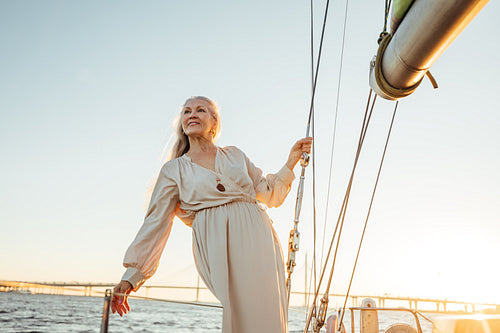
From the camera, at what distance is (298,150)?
1718 millimetres

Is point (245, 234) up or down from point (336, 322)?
up

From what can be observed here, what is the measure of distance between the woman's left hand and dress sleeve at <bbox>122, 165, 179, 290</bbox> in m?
0.47

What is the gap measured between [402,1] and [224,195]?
905 millimetres

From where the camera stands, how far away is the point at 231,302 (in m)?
1.40

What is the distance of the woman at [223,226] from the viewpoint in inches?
54.5

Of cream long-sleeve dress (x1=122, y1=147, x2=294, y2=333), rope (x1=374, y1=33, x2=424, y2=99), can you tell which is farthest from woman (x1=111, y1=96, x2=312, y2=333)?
rope (x1=374, y1=33, x2=424, y2=99)

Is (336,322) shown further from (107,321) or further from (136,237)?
(107,321)

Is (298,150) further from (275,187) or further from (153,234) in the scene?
(153,234)

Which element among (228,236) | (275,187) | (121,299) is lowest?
(121,299)

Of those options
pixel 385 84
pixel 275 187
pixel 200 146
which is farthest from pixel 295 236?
pixel 385 84

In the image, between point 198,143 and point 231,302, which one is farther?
point 198,143

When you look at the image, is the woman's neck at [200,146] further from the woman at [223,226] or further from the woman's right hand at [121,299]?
the woman's right hand at [121,299]

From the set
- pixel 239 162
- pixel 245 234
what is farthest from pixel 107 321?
pixel 239 162

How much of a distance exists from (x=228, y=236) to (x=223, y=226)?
4 cm
